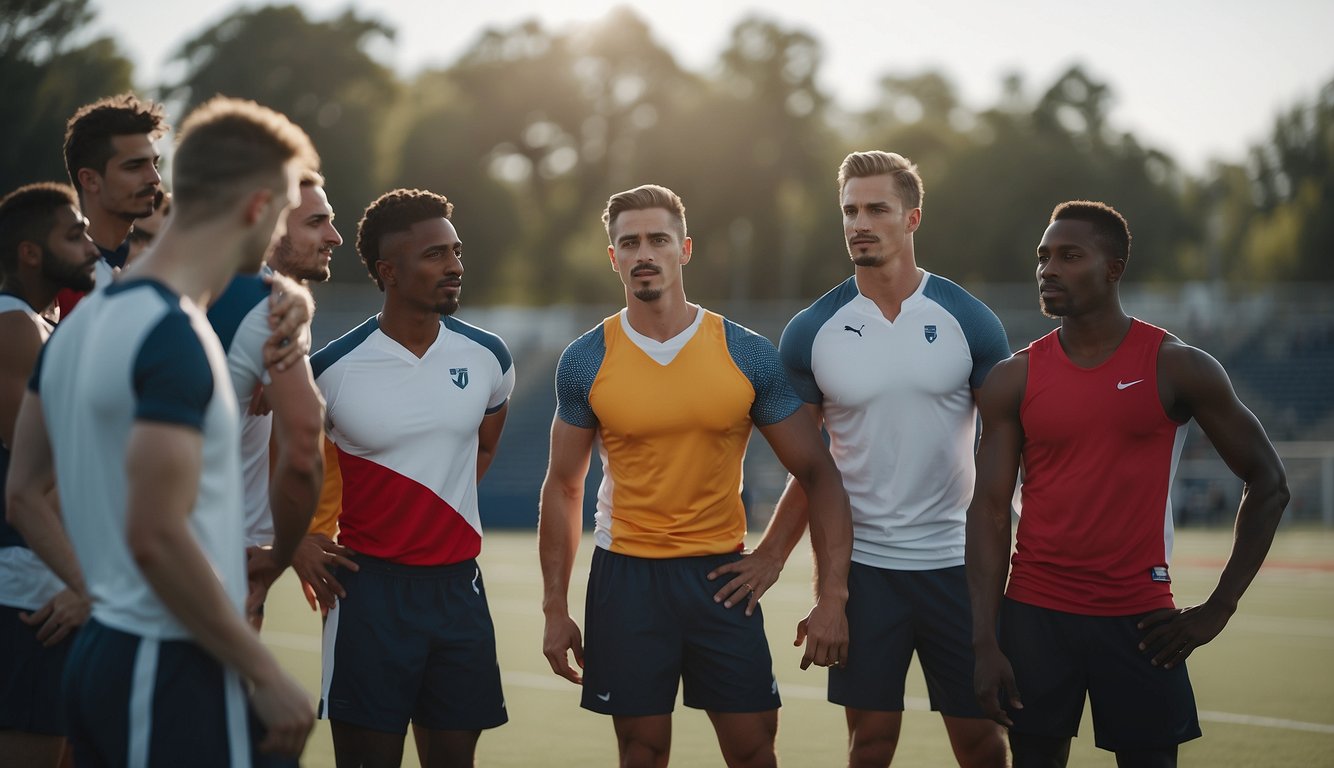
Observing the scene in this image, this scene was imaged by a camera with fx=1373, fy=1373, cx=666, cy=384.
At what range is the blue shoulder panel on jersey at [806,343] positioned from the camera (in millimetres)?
5961

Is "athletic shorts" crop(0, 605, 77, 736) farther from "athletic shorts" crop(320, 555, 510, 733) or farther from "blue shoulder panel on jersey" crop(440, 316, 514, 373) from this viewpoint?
"blue shoulder panel on jersey" crop(440, 316, 514, 373)

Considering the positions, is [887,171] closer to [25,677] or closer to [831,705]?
[25,677]

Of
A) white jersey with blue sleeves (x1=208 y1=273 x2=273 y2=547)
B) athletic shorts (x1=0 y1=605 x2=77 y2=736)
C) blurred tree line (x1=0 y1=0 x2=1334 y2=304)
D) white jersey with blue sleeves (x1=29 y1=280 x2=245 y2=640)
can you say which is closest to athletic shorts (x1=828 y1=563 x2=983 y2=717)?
white jersey with blue sleeves (x1=208 y1=273 x2=273 y2=547)

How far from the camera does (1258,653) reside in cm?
1187

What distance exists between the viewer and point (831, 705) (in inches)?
377

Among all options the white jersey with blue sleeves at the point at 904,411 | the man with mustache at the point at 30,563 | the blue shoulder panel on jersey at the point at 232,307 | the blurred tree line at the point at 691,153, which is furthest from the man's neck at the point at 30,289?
the blurred tree line at the point at 691,153

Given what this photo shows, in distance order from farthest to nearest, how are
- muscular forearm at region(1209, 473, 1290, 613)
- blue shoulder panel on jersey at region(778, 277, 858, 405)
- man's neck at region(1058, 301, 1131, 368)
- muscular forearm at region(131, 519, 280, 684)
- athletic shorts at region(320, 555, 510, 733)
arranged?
blue shoulder panel on jersey at region(778, 277, 858, 405) → athletic shorts at region(320, 555, 510, 733) → man's neck at region(1058, 301, 1131, 368) → muscular forearm at region(1209, 473, 1290, 613) → muscular forearm at region(131, 519, 280, 684)

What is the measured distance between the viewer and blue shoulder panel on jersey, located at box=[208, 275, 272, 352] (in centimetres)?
410

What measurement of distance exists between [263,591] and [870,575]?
8.15 ft

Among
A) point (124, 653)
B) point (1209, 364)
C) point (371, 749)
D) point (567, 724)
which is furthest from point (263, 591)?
point (567, 724)

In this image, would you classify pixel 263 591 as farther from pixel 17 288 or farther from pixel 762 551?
pixel 762 551

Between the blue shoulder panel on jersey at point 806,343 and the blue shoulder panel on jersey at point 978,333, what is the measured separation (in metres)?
0.44

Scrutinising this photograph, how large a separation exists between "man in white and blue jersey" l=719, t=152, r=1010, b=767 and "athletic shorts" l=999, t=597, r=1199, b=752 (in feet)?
1.92

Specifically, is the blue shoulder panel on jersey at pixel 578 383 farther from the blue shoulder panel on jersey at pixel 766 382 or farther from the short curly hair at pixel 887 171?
the short curly hair at pixel 887 171
